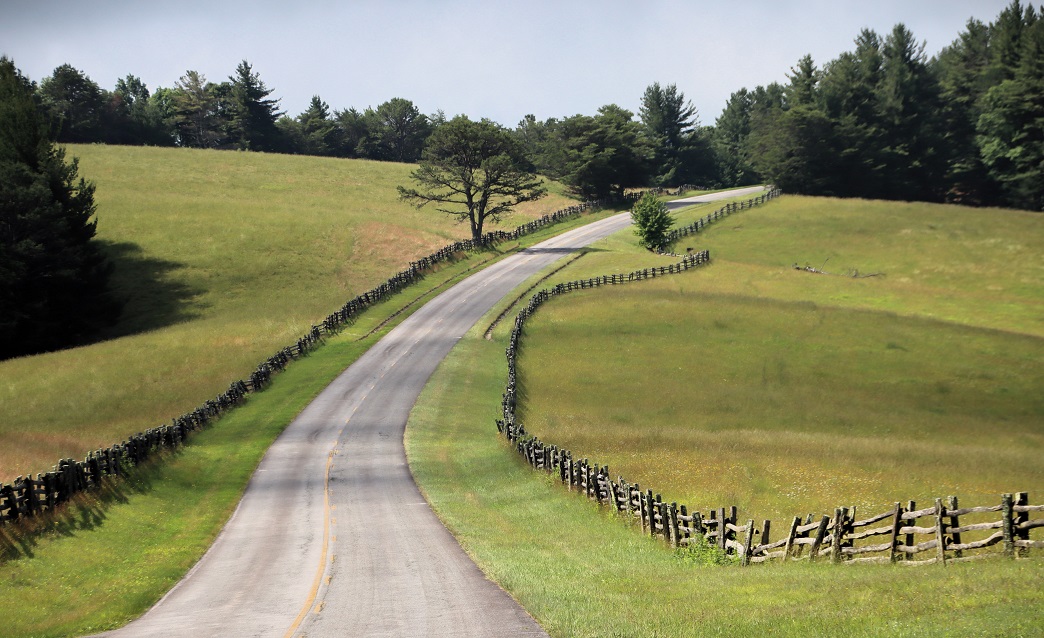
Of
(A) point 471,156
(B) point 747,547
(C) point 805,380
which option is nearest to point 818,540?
(B) point 747,547

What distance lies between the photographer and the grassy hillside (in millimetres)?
46938

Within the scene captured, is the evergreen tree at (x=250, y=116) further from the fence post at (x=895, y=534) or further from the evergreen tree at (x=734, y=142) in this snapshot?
the fence post at (x=895, y=534)

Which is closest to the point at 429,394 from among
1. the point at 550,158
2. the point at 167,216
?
the point at 167,216

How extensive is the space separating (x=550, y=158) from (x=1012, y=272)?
71253mm

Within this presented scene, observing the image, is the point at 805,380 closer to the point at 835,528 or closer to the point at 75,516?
the point at 835,528

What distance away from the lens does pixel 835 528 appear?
18641 millimetres

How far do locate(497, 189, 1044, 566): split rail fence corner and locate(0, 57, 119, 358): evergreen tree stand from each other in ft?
159

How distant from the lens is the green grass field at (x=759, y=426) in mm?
15141

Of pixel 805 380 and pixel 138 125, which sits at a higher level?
pixel 138 125

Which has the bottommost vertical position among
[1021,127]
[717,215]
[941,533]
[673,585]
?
[673,585]

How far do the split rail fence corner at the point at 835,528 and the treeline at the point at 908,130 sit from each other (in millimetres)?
101968

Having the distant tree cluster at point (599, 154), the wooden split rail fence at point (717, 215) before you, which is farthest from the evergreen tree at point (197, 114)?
the wooden split rail fence at point (717, 215)

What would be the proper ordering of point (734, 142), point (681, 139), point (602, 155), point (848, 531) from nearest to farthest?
point (848, 531) < point (602, 155) < point (681, 139) < point (734, 142)

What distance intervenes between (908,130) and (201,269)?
10386 cm
